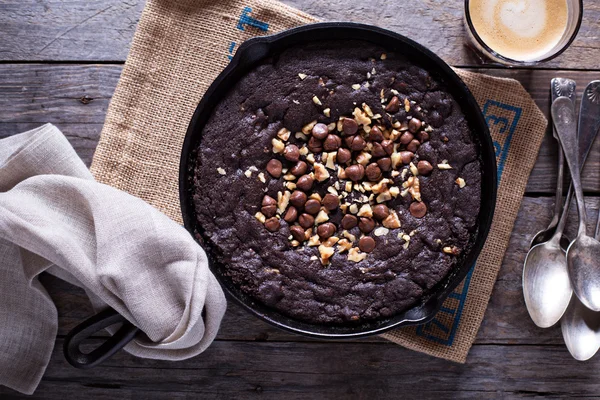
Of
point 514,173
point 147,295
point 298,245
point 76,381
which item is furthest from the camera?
point 76,381

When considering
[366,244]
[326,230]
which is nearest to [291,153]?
[326,230]

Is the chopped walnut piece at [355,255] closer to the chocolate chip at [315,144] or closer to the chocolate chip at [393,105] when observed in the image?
the chocolate chip at [315,144]

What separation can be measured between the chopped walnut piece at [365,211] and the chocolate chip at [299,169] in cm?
22

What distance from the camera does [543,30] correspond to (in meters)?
1.85

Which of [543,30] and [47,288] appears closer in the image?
[543,30]

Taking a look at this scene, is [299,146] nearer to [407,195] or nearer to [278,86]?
[278,86]

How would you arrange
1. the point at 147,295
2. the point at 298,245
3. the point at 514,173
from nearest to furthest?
the point at 147,295, the point at 298,245, the point at 514,173

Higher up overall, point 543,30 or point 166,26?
point 543,30

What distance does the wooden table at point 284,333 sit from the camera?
1950 mm

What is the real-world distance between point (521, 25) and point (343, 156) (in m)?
0.75

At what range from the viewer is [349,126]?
5.64 feet

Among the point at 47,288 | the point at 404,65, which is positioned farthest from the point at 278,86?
the point at 47,288

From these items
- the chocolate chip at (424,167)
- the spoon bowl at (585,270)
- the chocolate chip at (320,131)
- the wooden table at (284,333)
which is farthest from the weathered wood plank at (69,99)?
the chocolate chip at (320,131)

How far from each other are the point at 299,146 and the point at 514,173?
76 centimetres
